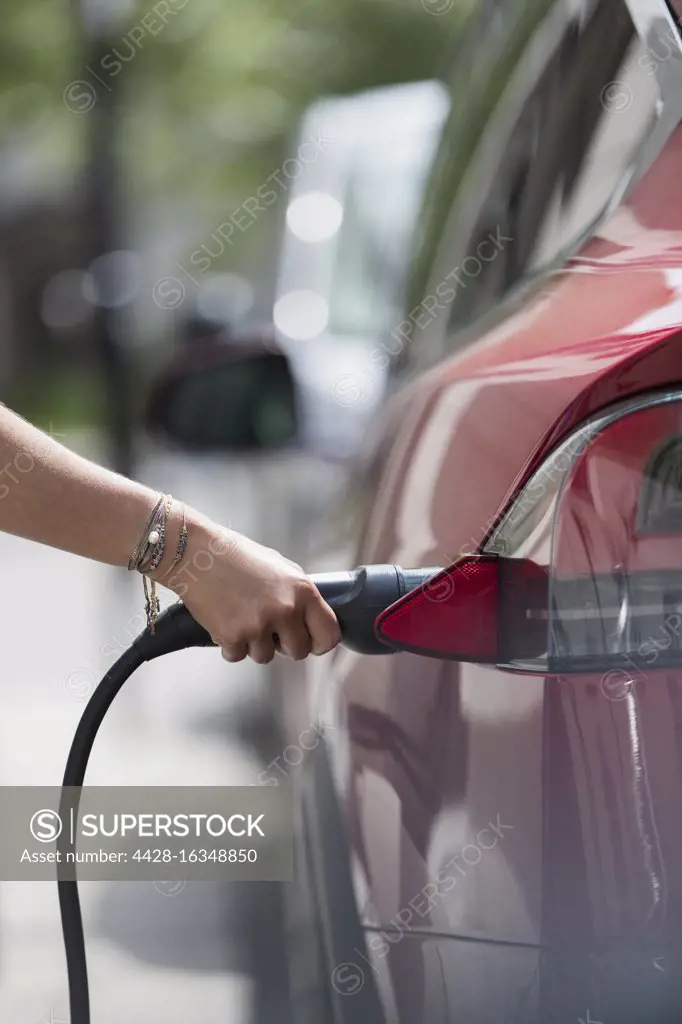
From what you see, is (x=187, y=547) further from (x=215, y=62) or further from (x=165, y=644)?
(x=215, y=62)

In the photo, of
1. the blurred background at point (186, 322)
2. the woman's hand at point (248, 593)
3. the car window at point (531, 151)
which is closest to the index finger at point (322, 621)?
the woman's hand at point (248, 593)

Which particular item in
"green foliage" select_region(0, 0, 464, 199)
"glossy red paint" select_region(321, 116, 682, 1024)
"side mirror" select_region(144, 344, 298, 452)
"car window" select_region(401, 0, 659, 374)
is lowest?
"glossy red paint" select_region(321, 116, 682, 1024)

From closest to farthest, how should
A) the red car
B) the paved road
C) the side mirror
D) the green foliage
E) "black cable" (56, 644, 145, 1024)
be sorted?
the red car < "black cable" (56, 644, 145, 1024) < the paved road < the side mirror < the green foliage

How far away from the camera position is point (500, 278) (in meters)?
1.28

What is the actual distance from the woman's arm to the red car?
101 millimetres

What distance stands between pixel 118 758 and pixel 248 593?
1.64 meters

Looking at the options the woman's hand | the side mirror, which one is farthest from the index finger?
the side mirror

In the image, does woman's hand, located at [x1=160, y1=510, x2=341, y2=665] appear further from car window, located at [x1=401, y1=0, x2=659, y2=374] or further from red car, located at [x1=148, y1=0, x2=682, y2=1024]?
car window, located at [x1=401, y1=0, x2=659, y2=374]

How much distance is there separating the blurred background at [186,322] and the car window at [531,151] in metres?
0.27

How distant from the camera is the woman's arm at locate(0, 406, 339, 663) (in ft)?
2.73

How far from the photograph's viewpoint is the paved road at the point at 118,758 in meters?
1.50

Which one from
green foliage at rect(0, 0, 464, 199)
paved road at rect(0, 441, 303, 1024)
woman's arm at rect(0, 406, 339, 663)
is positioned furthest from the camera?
green foliage at rect(0, 0, 464, 199)

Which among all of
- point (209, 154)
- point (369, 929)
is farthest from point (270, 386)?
point (209, 154)

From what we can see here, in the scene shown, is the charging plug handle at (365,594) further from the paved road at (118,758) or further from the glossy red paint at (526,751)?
the paved road at (118,758)
